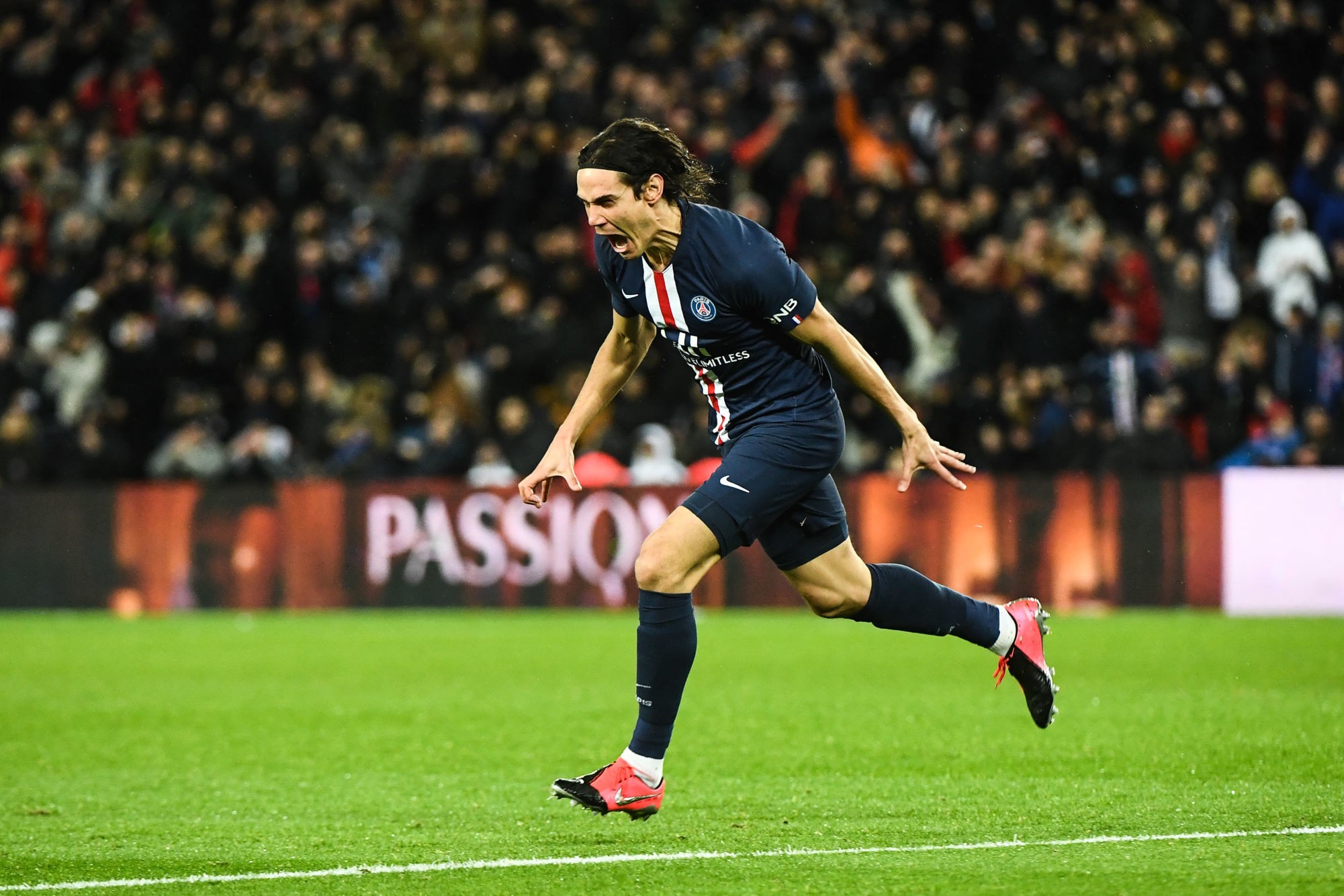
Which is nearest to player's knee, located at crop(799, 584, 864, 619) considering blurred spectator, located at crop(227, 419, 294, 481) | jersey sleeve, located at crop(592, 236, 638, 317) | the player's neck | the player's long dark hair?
jersey sleeve, located at crop(592, 236, 638, 317)

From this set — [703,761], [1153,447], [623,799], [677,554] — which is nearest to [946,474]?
[677,554]

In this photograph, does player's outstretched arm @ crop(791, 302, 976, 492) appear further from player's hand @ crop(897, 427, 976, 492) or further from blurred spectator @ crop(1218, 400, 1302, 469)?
blurred spectator @ crop(1218, 400, 1302, 469)

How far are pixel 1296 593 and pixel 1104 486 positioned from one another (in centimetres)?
161

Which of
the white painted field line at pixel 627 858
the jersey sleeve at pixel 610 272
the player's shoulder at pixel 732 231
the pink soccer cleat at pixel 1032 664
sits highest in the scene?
the player's shoulder at pixel 732 231

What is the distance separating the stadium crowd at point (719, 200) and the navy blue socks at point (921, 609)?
8722mm

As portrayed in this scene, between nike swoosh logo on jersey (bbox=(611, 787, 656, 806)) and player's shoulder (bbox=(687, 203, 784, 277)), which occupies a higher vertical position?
player's shoulder (bbox=(687, 203, 784, 277))

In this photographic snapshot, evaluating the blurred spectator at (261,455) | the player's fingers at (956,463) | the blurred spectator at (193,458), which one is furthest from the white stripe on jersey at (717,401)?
the blurred spectator at (193,458)

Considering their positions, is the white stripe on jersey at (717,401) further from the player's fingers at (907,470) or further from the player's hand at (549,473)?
the player's fingers at (907,470)

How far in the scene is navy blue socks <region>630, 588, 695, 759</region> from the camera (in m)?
5.60

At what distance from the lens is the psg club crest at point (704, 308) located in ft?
18.5

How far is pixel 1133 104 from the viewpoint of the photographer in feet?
52.4

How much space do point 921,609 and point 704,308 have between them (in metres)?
1.28

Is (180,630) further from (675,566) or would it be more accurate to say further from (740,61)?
(675,566)

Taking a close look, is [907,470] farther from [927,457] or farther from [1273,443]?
[1273,443]
